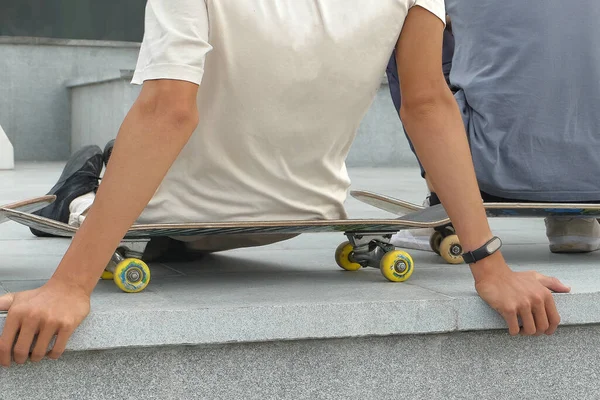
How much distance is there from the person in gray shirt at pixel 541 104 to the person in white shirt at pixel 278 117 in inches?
35.1

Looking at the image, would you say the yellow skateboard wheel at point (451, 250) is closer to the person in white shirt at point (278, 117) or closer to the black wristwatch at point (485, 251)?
the person in white shirt at point (278, 117)

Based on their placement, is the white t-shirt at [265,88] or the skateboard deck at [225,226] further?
the skateboard deck at [225,226]

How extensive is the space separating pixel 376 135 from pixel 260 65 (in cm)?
1121

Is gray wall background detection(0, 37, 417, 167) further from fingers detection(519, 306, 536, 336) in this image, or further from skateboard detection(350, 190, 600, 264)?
fingers detection(519, 306, 536, 336)

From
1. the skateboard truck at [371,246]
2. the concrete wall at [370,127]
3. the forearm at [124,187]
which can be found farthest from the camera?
the concrete wall at [370,127]

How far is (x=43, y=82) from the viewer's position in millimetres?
15156

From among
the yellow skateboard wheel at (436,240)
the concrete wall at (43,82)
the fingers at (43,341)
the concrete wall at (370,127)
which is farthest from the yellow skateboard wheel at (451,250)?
the concrete wall at (43,82)

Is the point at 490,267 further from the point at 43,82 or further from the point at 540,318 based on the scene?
the point at 43,82

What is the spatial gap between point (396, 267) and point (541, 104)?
1.12m

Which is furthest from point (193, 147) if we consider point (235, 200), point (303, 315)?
point (303, 315)

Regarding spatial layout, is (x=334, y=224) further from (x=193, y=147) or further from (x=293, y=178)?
(x=193, y=147)

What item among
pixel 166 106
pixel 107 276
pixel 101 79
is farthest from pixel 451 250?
pixel 101 79

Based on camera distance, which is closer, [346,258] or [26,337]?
[26,337]

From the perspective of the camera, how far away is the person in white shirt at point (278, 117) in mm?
2318
